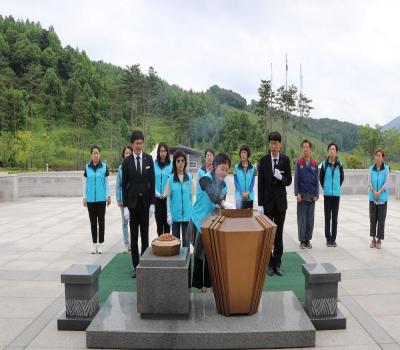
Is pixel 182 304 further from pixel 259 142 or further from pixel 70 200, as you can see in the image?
pixel 259 142

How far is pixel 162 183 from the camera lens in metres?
5.79

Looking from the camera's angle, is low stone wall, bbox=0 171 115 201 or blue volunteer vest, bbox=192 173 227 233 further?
low stone wall, bbox=0 171 115 201

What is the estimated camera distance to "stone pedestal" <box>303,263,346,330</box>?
3545 mm

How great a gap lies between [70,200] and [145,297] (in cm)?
1079

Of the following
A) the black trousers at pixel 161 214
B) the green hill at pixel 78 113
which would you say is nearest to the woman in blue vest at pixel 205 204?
the black trousers at pixel 161 214

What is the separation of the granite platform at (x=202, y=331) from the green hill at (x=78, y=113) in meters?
31.4

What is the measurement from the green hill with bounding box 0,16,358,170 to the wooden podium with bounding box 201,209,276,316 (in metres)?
31.6

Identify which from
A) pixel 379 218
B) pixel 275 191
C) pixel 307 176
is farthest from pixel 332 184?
pixel 275 191

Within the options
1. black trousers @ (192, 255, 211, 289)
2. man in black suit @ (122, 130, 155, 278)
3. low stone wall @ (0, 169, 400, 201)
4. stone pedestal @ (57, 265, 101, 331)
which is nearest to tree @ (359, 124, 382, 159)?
low stone wall @ (0, 169, 400, 201)

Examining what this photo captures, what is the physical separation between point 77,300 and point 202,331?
1.11m

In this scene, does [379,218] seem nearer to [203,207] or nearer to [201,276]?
[201,276]

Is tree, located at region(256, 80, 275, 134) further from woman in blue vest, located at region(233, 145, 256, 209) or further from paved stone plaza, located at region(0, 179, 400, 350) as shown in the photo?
woman in blue vest, located at region(233, 145, 256, 209)

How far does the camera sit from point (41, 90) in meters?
57.8

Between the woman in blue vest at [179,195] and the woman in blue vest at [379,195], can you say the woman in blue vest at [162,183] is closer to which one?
the woman in blue vest at [179,195]
